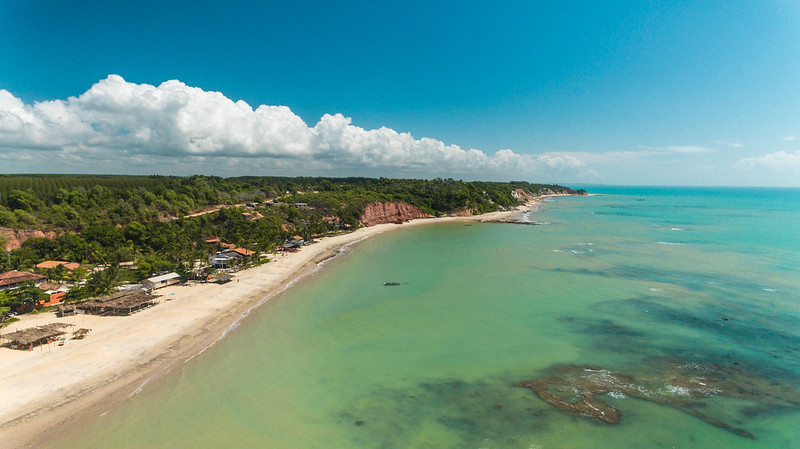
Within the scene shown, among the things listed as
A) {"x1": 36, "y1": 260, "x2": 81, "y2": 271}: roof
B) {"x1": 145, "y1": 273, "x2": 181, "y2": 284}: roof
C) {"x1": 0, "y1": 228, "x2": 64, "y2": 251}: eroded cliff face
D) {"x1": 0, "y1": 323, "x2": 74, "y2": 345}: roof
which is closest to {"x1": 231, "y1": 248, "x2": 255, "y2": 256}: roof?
{"x1": 145, "y1": 273, "x2": 181, "y2": 284}: roof

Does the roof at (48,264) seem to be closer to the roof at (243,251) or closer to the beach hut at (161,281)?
the beach hut at (161,281)

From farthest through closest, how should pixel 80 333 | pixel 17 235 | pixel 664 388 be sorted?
1. pixel 17 235
2. pixel 80 333
3. pixel 664 388

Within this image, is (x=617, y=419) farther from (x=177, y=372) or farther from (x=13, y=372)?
(x=13, y=372)

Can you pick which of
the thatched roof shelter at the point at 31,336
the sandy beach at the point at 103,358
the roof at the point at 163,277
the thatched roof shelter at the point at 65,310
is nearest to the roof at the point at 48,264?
the roof at the point at 163,277

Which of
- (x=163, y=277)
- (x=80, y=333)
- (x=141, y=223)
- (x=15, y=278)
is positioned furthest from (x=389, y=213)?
(x=80, y=333)

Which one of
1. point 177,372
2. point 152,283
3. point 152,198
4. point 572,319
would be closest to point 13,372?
point 177,372

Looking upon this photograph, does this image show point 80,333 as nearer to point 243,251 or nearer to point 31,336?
point 31,336
